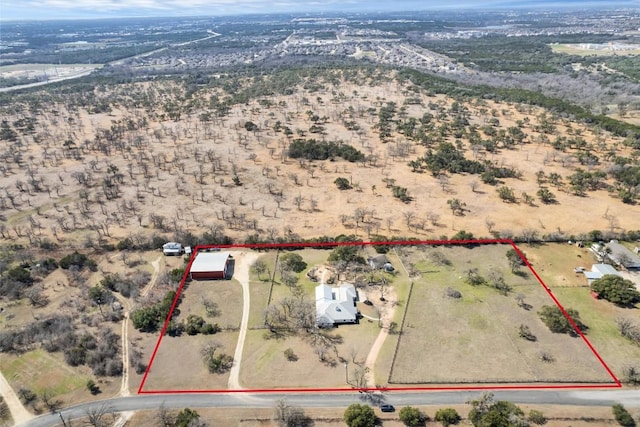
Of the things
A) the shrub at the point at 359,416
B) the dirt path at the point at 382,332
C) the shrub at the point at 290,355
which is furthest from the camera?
the shrub at the point at 290,355

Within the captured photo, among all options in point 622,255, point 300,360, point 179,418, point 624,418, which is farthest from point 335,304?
point 622,255

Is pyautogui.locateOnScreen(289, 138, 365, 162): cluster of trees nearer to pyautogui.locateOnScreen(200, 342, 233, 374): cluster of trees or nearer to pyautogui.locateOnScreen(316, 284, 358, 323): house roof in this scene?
pyautogui.locateOnScreen(316, 284, 358, 323): house roof

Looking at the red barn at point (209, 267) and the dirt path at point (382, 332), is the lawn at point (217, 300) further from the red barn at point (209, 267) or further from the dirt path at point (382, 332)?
the dirt path at point (382, 332)

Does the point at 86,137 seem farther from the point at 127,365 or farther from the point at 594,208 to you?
the point at 594,208

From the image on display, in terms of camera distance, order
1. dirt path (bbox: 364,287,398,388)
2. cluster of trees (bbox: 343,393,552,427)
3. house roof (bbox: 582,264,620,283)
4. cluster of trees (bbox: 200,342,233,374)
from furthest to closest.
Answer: house roof (bbox: 582,264,620,283)
cluster of trees (bbox: 200,342,233,374)
dirt path (bbox: 364,287,398,388)
cluster of trees (bbox: 343,393,552,427)

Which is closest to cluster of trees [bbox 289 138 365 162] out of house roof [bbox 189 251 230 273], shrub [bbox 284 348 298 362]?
house roof [bbox 189 251 230 273]

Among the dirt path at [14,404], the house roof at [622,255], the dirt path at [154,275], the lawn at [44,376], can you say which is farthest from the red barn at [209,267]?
the house roof at [622,255]

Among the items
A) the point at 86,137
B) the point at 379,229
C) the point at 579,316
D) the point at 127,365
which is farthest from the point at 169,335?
the point at 86,137
